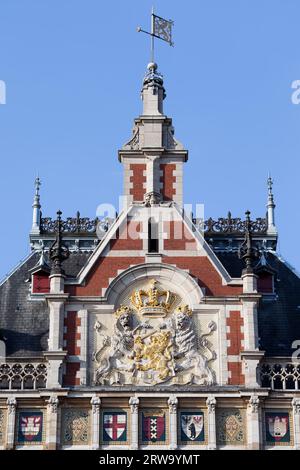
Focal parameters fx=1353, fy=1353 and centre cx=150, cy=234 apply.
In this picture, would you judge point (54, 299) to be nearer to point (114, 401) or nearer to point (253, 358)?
point (114, 401)

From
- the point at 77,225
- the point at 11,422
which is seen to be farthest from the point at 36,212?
the point at 11,422

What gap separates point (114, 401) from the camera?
111ft

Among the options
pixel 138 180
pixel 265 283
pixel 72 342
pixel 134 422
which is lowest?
pixel 134 422

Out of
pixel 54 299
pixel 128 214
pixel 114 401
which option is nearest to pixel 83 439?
pixel 114 401

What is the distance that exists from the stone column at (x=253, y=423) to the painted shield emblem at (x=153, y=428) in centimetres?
212

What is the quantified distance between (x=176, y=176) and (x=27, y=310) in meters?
5.50

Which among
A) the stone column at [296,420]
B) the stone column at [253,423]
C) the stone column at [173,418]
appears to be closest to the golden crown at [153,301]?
the stone column at [173,418]

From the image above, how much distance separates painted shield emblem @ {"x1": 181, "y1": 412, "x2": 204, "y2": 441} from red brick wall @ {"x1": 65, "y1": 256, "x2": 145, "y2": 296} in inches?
158

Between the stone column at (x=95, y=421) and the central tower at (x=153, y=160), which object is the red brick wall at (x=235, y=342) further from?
the central tower at (x=153, y=160)

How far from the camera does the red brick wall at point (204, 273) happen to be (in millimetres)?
35156

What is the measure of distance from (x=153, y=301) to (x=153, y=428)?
338 centimetres

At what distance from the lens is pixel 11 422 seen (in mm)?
33594

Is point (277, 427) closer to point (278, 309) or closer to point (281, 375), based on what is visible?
point (281, 375)
